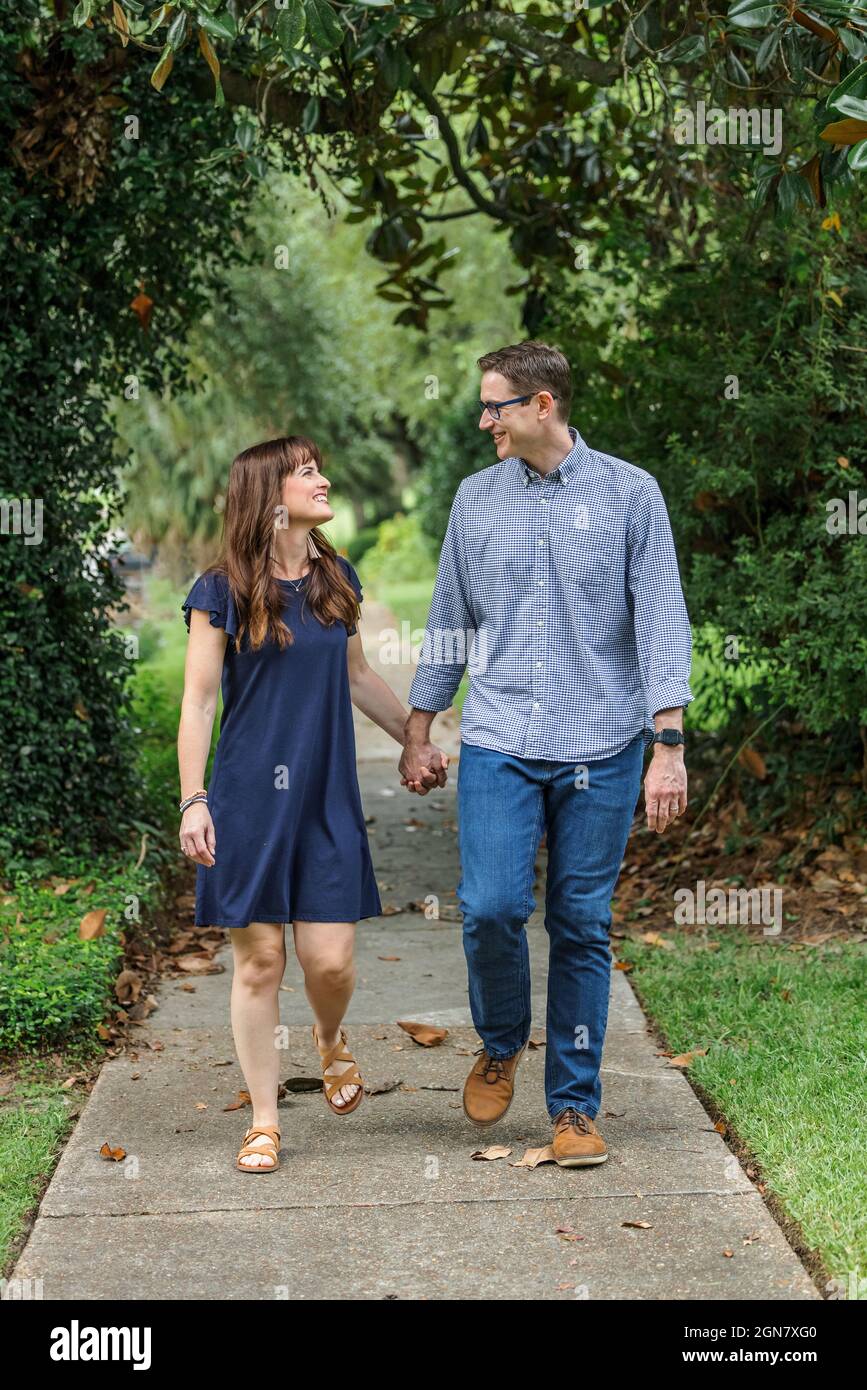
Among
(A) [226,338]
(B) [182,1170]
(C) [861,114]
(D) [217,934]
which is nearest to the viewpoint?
(C) [861,114]

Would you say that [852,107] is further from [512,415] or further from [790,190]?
[790,190]

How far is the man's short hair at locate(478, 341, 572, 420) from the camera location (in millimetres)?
4262

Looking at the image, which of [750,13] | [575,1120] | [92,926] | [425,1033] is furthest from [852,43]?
[92,926]

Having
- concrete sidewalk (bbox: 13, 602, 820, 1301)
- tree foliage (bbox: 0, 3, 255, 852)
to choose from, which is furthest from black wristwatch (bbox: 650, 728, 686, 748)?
tree foliage (bbox: 0, 3, 255, 852)

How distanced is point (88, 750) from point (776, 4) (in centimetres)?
399

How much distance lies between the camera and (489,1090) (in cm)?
452

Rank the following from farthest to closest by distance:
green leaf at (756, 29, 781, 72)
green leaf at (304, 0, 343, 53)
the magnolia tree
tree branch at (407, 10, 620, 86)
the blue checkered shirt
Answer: tree branch at (407, 10, 620, 86), green leaf at (756, 29, 781, 72), the magnolia tree, green leaf at (304, 0, 343, 53), the blue checkered shirt

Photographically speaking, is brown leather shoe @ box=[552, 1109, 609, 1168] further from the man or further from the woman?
the woman

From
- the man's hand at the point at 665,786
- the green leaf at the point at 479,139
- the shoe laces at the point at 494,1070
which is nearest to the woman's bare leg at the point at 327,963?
the shoe laces at the point at 494,1070

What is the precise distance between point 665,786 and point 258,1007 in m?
1.25

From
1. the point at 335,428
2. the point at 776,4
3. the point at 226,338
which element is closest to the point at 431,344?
the point at 335,428

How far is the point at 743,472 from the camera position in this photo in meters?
6.75

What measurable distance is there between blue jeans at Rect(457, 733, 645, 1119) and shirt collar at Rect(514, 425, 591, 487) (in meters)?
0.74

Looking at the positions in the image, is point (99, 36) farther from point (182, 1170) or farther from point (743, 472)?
point (182, 1170)
